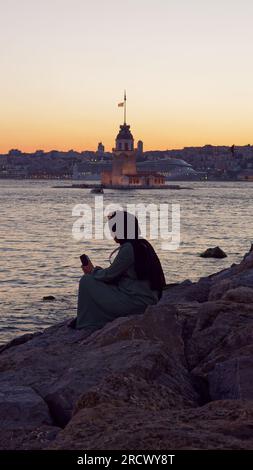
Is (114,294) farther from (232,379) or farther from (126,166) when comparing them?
(126,166)

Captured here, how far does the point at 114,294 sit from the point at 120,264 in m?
0.31

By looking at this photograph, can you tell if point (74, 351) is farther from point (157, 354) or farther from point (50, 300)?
point (50, 300)

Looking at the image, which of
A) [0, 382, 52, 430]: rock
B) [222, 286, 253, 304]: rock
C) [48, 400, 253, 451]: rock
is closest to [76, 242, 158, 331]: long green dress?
[222, 286, 253, 304]: rock

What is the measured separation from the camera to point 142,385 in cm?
396

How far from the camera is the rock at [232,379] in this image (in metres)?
4.12

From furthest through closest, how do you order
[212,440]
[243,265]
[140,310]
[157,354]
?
[243,265], [140,310], [157,354], [212,440]

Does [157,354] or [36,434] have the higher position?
[157,354]

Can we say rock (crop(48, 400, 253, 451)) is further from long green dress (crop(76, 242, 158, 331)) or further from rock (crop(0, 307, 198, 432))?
long green dress (crop(76, 242, 158, 331))

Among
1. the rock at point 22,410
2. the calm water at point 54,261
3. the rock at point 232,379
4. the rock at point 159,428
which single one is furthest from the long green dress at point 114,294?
the calm water at point 54,261

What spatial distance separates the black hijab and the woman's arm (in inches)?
1.7

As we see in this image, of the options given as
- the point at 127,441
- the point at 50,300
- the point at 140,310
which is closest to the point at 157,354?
the point at 127,441

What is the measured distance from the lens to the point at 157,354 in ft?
14.0

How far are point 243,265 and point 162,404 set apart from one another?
6.56m

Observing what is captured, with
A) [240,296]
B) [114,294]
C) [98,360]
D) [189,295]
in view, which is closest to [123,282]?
[114,294]
